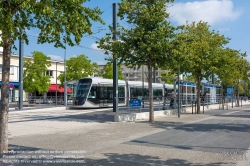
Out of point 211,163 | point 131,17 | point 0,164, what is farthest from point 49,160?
point 131,17

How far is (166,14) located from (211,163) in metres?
10.7

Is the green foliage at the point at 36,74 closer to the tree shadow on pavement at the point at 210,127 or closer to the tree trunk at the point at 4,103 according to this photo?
the tree shadow on pavement at the point at 210,127

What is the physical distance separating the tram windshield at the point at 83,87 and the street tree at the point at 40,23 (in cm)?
1946

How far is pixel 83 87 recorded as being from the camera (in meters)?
28.5

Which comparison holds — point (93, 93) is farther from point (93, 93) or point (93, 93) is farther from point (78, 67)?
point (78, 67)

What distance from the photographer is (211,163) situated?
7172 mm

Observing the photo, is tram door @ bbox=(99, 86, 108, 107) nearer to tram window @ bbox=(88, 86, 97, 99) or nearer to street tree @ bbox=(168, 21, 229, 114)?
tram window @ bbox=(88, 86, 97, 99)

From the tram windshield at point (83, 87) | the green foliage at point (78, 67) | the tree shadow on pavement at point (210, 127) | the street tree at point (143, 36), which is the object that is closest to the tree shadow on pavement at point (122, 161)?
the tree shadow on pavement at point (210, 127)

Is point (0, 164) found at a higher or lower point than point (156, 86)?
lower

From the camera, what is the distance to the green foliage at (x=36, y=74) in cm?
4475

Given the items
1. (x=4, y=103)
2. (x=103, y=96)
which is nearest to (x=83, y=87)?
(x=103, y=96)

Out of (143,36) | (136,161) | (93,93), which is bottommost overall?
(136,161)

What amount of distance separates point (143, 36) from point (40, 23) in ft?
26.1

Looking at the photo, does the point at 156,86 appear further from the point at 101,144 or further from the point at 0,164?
the point at 0,164
